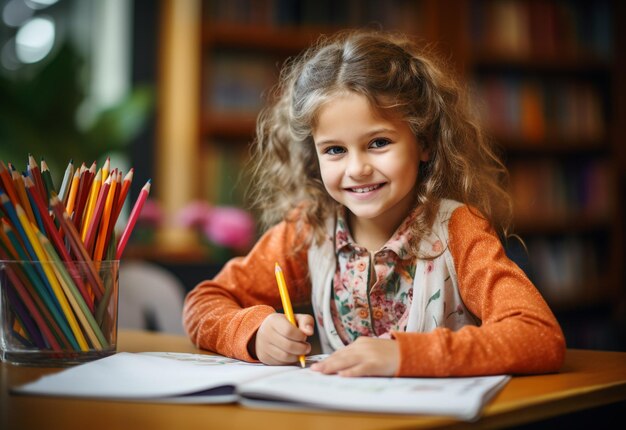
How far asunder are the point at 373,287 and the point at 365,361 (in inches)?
13.1

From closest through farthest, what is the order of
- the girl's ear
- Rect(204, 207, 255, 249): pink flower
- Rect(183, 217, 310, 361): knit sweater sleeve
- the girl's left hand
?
the girl's left hand < Rect(183, 217, 310, 361): knit sweater sleeve < the girl's ear < Rect(204, 207, 255, 249): pink flower

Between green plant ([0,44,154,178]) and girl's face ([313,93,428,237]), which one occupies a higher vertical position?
green plant ([0,44,154,178])

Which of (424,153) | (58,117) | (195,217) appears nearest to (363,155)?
(424,153)

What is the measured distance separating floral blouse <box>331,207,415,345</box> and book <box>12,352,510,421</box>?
0.95 feet

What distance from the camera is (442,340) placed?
749mm

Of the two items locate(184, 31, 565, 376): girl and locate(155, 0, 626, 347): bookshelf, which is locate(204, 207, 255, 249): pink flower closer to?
locate(155, 0, 626, 347): bookshelf

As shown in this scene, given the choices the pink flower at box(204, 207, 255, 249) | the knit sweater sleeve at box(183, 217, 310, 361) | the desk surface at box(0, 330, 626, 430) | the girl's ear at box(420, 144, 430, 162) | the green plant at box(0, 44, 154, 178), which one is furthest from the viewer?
the green plant at box(0, 44, 154, 178)

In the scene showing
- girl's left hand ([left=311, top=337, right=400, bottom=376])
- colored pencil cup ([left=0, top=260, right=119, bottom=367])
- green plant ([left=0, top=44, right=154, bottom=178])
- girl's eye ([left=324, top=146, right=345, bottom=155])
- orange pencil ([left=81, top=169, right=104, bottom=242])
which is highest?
green plant ([left=0, top=44, right=154, bottom=178])

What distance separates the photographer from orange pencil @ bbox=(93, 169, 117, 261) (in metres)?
0.85

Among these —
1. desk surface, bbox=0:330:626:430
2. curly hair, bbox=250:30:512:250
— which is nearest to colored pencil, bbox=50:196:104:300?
desk surface, bbox=0:330:626:430

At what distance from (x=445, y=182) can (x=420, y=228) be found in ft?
0.29

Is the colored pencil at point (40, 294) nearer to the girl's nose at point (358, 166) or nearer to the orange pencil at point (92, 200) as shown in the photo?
the orange pencil at point (92, 200)

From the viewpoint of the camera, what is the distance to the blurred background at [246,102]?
106 inches

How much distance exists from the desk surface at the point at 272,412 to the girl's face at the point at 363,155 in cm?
31
